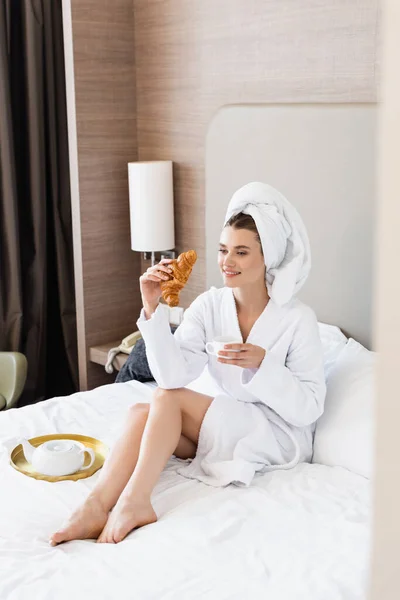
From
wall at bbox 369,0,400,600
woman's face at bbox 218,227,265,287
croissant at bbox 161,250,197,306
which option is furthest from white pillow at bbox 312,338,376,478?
wall at bbox 369,0,400,600

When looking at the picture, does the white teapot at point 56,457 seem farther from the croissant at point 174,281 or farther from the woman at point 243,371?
the croissant at point 174,281

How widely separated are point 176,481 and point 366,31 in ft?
5.27

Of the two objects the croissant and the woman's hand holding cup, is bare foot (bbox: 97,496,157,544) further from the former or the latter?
the croissant

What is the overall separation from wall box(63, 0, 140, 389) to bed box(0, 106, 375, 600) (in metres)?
0.55

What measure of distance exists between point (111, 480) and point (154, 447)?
0.14 m

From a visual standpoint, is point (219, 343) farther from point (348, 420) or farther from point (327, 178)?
point (327, 178)

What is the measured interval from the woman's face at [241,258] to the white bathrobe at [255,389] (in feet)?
0.37

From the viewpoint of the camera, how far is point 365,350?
8.61ft

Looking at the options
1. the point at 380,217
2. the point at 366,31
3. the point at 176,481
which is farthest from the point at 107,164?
Result: the point at 380,217

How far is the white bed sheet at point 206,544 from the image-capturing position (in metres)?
1.63

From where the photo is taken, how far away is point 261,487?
2115mm

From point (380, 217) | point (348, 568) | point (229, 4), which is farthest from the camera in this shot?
point (229, 4)

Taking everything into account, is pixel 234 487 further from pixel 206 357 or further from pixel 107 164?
pixel 107 164

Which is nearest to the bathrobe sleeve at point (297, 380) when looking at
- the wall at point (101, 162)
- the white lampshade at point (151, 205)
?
the white lampshade at point (151, 205)
